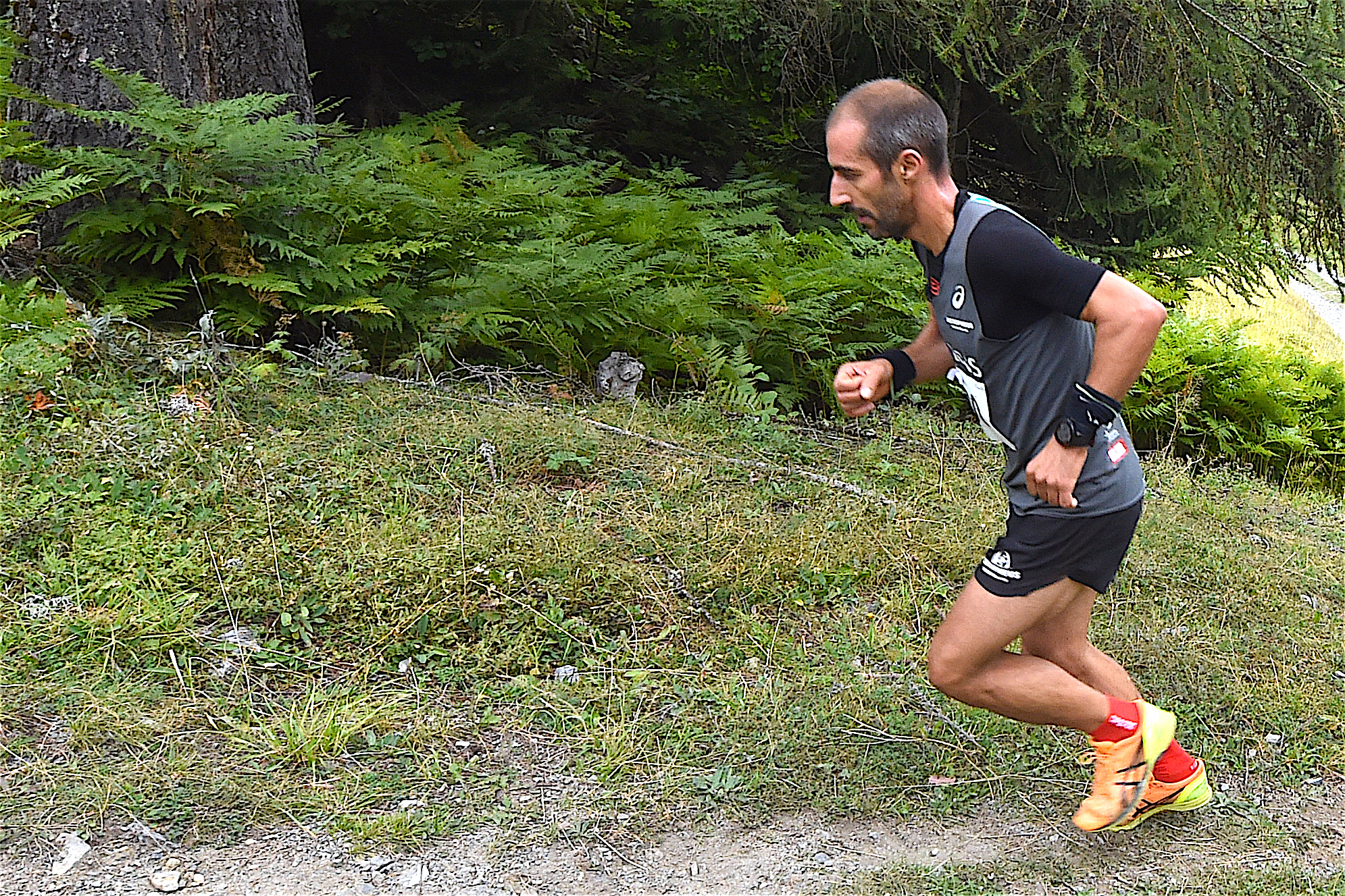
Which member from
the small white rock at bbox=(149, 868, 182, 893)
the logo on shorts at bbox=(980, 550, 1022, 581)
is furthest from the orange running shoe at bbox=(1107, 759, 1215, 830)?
the small white rock at bbox=(149, 868, 182, 893)

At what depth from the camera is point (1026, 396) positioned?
2932mm

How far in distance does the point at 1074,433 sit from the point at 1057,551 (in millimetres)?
382

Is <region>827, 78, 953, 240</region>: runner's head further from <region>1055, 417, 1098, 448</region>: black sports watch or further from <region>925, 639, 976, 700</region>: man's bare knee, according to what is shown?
<region>925, 639, 976, 700</region>: man's bare knee

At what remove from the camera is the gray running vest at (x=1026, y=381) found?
9.46ft

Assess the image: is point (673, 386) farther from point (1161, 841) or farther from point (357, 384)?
point (1161, 841)

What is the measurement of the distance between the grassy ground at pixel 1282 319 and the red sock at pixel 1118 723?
12439 mm

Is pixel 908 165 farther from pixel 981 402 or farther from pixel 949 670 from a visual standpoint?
pixel 949 670

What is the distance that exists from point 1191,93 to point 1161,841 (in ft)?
17.2

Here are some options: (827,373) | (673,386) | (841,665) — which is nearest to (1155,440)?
(827,373)

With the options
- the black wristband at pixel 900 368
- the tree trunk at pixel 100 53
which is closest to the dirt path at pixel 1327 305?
the tree trunk at pixel 100 53

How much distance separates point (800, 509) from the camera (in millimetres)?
5547

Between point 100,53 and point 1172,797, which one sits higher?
point 100,53

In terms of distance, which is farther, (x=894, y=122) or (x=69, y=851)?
(x=69, y=851)

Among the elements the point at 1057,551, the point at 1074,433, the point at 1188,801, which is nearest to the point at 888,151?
the point at 1074,433
